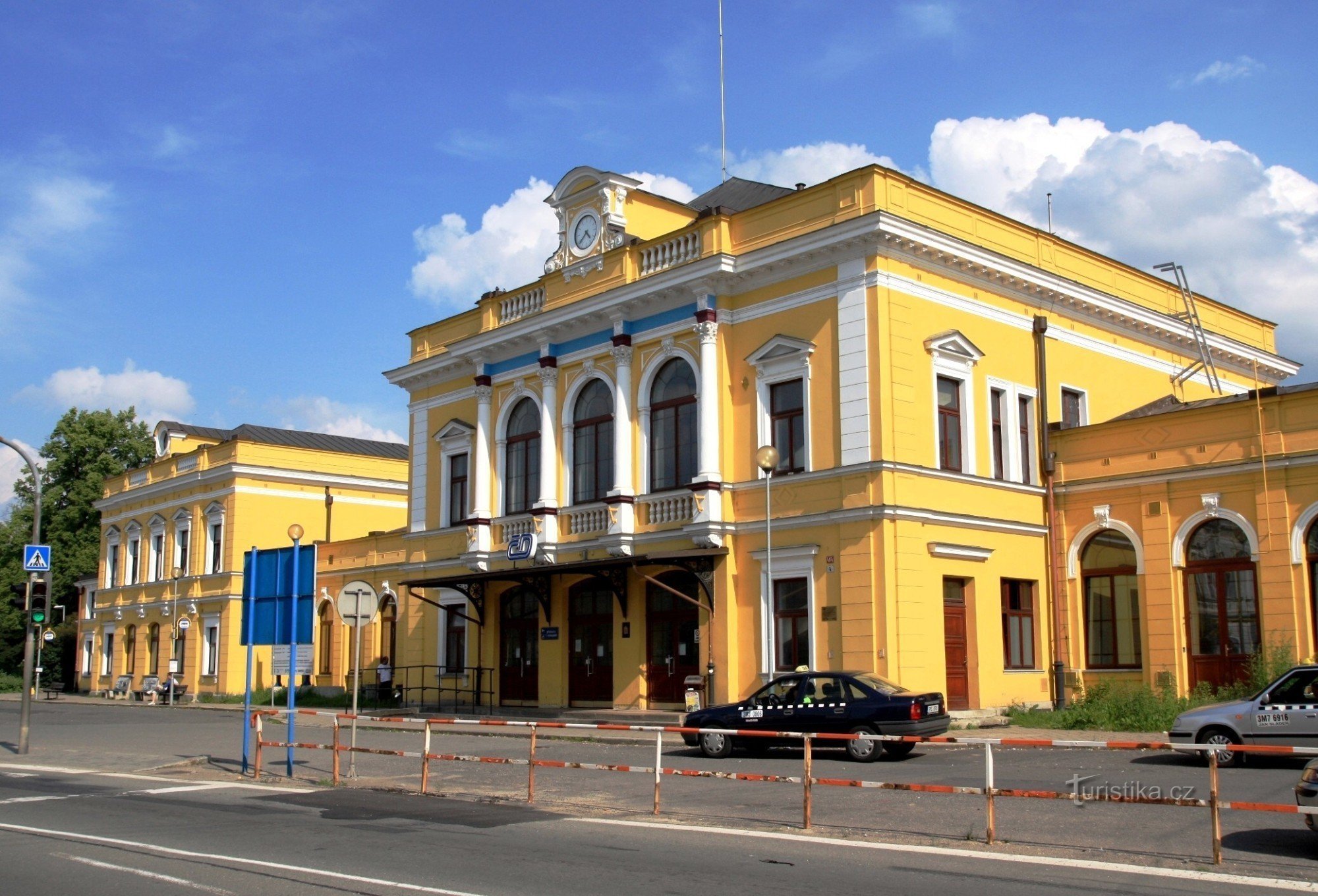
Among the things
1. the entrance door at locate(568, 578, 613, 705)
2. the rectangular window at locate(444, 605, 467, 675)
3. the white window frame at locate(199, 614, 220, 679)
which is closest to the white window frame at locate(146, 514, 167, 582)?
the white window frame at locate(199, 614, 220, 679)

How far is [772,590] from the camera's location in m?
27.2

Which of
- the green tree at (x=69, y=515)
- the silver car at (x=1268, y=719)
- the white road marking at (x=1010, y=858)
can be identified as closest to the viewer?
the white road marking at (x=1010, y=858)

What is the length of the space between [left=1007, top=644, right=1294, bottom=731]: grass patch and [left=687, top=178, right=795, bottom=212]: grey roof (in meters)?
15.3

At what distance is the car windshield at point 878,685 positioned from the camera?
20.2m

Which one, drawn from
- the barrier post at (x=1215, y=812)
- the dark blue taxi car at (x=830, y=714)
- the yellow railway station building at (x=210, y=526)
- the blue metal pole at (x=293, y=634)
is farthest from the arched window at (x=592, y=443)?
the barrier post at (x=1215, y=812)

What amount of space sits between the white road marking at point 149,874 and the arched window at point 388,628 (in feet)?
100

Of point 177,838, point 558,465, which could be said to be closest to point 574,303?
point 558,465

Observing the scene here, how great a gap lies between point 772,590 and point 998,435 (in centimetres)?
663

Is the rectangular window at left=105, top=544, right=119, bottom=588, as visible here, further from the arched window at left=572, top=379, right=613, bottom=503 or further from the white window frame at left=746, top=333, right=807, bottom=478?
the white window frame at left=746, top=333, right=807, bottom=478

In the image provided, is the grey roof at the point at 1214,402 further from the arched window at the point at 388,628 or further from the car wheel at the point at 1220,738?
the arched window at the point at 388,628

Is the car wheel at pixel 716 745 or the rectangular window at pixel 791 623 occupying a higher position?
the rectangular window at pixel 791 623

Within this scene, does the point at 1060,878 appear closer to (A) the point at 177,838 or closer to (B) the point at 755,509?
(A) the point at 177,838

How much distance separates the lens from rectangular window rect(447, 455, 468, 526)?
36938mm

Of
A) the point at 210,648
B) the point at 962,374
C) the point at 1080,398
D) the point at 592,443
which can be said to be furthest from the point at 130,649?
the point at 1080,398
